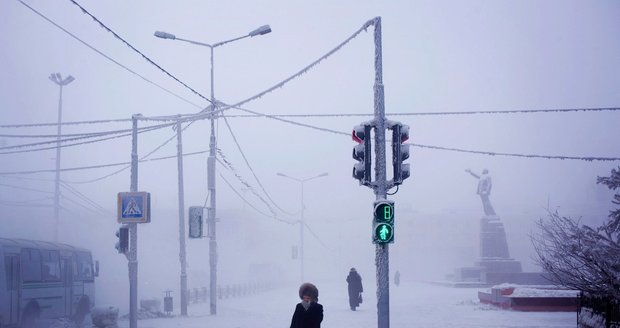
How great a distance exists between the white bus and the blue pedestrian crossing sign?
415 cm

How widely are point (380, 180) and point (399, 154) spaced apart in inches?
28.0

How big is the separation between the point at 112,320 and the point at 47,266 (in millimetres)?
3326

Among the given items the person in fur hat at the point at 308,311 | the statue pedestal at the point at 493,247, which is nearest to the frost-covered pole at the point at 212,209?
the person in fur hat at the point at 308,311

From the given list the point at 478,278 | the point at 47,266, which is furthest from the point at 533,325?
the point at 478,278

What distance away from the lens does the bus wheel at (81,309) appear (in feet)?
76.1

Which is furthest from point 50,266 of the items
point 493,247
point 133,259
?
point 493,247

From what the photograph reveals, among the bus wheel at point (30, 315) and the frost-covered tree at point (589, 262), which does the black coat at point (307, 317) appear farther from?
the bus wheel at point (30, 315)

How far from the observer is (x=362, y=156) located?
11.9 m

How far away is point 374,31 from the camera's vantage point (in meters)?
13.3

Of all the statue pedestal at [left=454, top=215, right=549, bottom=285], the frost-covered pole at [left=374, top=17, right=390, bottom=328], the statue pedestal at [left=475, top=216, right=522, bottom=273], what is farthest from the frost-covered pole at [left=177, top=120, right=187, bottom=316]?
the statue pedestal at [left=475, top=216, right=522, bottom=273]

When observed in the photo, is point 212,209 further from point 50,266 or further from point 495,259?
point 495,259

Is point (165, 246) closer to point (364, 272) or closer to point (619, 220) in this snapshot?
point (364, 272)

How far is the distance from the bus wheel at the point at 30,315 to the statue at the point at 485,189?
37905 millimetres

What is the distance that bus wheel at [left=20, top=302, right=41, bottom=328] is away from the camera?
18812 mm
